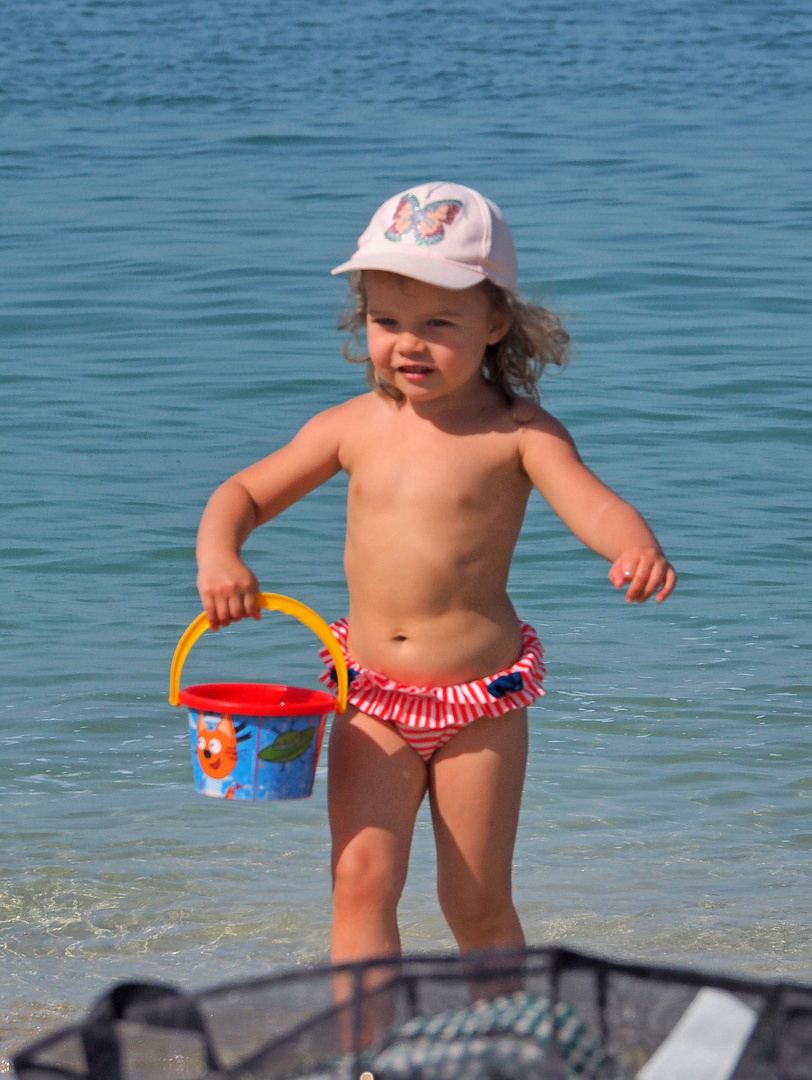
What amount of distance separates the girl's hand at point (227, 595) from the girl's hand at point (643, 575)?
1.90 feet

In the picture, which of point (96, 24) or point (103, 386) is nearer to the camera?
point (103, 386)

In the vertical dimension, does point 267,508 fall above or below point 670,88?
above

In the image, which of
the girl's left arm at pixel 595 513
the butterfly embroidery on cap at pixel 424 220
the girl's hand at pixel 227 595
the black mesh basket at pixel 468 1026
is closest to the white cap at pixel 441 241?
the butterfly embroidery on cap at pixel 424 220

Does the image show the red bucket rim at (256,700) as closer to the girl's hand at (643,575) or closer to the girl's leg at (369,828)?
the girl's leg at (369,828)

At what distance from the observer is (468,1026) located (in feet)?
5.10

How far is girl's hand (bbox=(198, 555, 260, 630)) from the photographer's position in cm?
251

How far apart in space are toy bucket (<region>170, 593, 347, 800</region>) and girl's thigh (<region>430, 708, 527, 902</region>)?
0.29 metres

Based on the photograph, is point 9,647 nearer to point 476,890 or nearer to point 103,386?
point 476,890

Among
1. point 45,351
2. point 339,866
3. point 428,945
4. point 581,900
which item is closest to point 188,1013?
point 339,866

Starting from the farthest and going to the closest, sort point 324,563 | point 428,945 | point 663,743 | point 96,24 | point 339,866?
point 96,24
point 324,563
point 663,743
point 428,945
point 339,866

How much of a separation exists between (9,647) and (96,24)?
2130 cm

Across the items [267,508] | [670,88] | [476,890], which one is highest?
[267,508]

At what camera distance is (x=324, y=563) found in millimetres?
6363

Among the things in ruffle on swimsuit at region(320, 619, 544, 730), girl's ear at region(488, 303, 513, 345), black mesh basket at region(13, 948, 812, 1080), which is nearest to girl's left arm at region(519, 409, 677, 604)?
girl's ear at region(488, 303, 513, 345)
